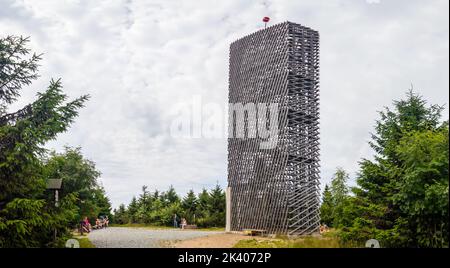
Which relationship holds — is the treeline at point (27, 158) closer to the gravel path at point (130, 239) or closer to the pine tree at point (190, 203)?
the gravel path at point (130, 239)

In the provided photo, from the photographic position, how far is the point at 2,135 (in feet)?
36.3

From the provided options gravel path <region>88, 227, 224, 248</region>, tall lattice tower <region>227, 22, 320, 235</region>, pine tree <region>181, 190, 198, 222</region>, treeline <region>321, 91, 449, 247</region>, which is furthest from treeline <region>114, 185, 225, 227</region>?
treeline <region>321, 91, 449, 247</region>

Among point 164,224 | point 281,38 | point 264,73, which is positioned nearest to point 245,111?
point 264,73

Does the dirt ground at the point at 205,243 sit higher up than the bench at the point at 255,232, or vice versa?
the dirt ground at the point at 205,243

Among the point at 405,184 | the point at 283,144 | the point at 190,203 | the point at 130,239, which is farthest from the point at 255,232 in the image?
the point at 405,184

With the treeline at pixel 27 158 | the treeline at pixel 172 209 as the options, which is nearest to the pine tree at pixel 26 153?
the treeline at pixel 27 158

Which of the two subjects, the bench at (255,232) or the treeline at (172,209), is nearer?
the bench at (255,232)

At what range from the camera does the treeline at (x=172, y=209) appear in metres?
31.5

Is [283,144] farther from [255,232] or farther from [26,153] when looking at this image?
[26,153]

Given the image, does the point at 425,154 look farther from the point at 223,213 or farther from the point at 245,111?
the point at 223,213

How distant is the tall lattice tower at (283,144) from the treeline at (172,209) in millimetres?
3477

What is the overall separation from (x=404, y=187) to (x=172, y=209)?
23.2 meters

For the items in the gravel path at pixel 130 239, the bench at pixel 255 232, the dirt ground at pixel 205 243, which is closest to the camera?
the gravel path at pixel 130 239

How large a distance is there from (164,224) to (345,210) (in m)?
19.9
